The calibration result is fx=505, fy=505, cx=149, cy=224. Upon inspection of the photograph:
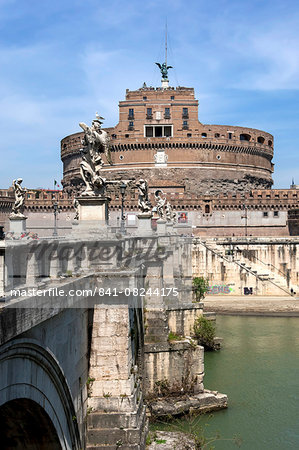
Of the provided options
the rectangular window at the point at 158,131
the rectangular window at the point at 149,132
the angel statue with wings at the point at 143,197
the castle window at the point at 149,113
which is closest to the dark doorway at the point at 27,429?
the angel statue with wings at the point at 143,197

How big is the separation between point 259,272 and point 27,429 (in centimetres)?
4253

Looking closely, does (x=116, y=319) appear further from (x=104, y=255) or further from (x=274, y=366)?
(x=274, y=366)

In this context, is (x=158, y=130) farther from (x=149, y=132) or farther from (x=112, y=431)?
(x=112, y=431)

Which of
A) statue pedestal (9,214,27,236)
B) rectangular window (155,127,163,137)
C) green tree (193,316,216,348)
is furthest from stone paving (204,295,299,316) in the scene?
rectangular window (155,127,163,137)

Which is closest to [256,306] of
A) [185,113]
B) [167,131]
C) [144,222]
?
[144,222]

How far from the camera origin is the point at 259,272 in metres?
48.3

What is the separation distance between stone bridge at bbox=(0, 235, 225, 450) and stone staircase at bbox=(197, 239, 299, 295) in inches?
1416

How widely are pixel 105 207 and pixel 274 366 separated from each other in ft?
49.4

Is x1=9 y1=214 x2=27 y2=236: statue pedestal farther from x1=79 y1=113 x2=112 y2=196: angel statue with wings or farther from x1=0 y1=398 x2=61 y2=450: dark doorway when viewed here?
x1=0 y1=398 x2=61 y2=450: dark doorway

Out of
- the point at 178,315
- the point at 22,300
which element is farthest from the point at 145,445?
the point at 178,315

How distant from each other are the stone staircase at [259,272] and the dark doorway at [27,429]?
129 ft

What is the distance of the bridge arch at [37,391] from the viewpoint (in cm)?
576

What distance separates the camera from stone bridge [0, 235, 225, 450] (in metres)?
5.93

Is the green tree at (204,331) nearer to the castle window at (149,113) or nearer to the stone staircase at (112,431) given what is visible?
the stone staircase at (112,431)
